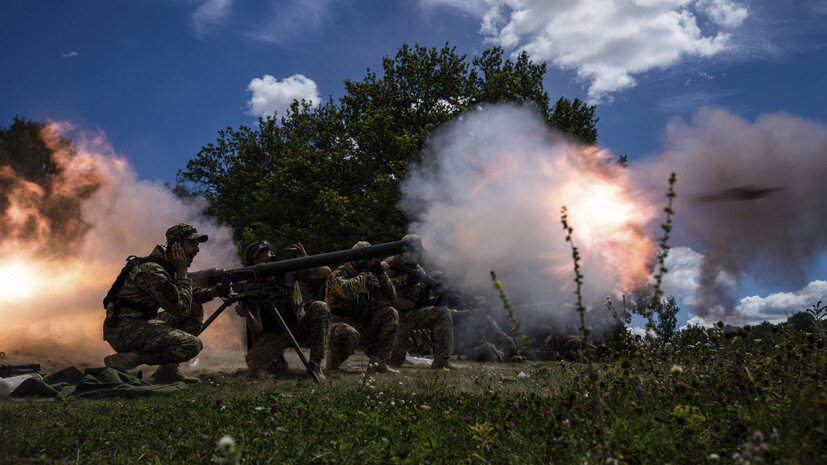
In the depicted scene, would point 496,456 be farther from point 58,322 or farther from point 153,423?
point 58,322

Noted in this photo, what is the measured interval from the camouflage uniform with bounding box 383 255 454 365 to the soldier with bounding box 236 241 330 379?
7.37 feet

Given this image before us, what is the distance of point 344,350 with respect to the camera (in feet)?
25.9

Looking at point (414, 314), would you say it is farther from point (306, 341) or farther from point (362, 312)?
point (306, 341)

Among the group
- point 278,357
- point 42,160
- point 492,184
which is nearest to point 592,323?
point 492,184

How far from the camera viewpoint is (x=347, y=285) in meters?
8.16

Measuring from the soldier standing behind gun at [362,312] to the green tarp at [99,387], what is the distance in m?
2.74

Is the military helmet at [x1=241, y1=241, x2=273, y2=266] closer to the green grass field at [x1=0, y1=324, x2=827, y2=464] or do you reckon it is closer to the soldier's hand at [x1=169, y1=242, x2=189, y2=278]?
the soldier's hand at [x1=169, y1=242, x2=189, y2=278]

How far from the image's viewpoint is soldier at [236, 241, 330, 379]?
24.4ft

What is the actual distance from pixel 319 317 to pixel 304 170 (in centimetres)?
1857

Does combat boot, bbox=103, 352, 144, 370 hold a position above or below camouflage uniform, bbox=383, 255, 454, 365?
below

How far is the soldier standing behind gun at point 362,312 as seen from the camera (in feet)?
26.7

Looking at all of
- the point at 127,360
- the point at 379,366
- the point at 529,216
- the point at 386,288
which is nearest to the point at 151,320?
the point at 127,360

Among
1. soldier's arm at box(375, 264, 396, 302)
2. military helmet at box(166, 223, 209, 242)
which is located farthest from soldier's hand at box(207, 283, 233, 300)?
soldier's arm at box(375, 264, 396, 302)

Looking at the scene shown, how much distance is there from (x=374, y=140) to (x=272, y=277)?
15.4m
